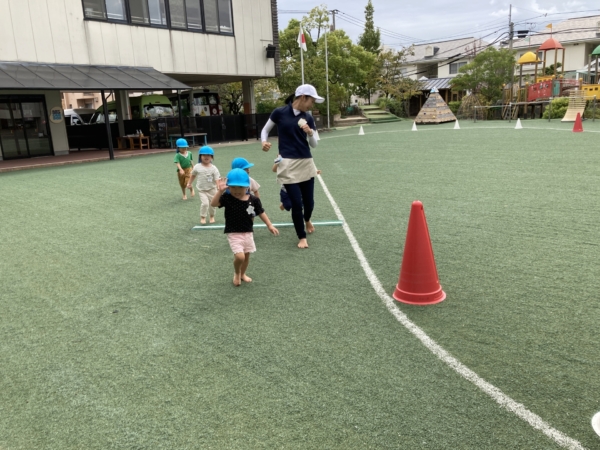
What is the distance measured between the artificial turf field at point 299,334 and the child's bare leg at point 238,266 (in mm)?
165

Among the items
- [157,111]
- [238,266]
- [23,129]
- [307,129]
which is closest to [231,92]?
[157,111]

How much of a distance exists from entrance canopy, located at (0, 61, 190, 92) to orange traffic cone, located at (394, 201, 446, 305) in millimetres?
14708

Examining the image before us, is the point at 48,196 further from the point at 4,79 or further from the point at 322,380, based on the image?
the point at 322,380

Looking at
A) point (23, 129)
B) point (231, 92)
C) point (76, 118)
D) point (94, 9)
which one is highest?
point (94, 9)

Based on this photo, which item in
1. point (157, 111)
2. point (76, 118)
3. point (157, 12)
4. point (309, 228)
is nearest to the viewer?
point (309, 228)

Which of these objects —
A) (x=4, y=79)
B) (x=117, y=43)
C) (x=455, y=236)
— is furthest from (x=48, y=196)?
(x=117, y=43)

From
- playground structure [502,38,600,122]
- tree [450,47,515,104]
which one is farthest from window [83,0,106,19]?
tree [450,47,515,104]

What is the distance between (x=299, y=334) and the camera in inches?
145

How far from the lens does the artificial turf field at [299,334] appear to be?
2658mm

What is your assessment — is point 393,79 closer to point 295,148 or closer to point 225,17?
point 225,17

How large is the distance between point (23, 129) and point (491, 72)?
29426 millimetres

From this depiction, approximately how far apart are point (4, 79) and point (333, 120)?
80.6 ft

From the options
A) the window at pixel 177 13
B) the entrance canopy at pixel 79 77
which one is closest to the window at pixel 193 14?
the window at pixel 177 13

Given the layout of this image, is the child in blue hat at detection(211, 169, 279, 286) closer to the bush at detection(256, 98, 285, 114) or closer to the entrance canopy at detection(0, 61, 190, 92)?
the entrance canopy at detection(0, 61, 190, 92)
